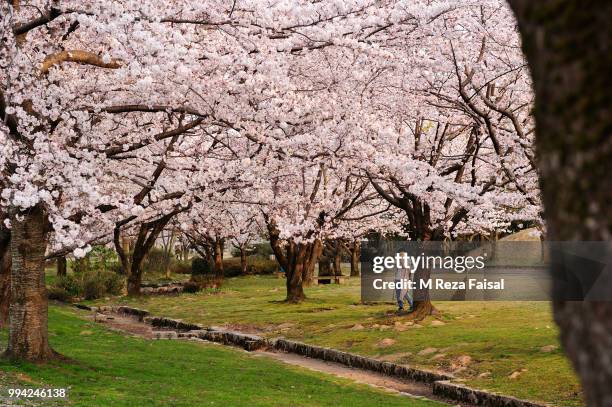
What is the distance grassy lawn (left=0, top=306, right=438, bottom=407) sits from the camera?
12.1 meters

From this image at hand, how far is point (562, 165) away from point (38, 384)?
1144 centimetres

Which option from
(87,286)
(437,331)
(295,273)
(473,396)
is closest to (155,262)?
(87,286)

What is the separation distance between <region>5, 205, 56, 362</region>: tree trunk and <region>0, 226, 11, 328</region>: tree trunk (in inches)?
140

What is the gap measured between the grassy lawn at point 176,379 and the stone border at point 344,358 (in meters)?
0.90

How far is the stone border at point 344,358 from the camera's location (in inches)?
540

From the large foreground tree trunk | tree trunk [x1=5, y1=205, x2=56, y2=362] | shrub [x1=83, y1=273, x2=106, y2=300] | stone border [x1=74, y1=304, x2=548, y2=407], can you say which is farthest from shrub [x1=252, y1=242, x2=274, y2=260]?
the large foreground tree trunk

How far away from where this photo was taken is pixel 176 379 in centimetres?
1430

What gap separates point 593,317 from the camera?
6.37 ft

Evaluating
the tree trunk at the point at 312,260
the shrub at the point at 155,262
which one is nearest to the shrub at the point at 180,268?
the shrub at the point at 155,262

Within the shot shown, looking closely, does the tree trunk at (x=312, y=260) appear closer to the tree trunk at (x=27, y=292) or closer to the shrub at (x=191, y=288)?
the shrub at (x=191, y=288)

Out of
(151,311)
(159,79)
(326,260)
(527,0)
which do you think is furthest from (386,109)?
(326,260)

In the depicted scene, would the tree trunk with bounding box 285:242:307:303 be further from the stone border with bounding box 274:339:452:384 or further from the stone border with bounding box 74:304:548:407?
the stone border with bounding box 274:339:452:384

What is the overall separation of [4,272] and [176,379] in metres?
6.75

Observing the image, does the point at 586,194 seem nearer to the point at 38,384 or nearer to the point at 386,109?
the point at 38,384
